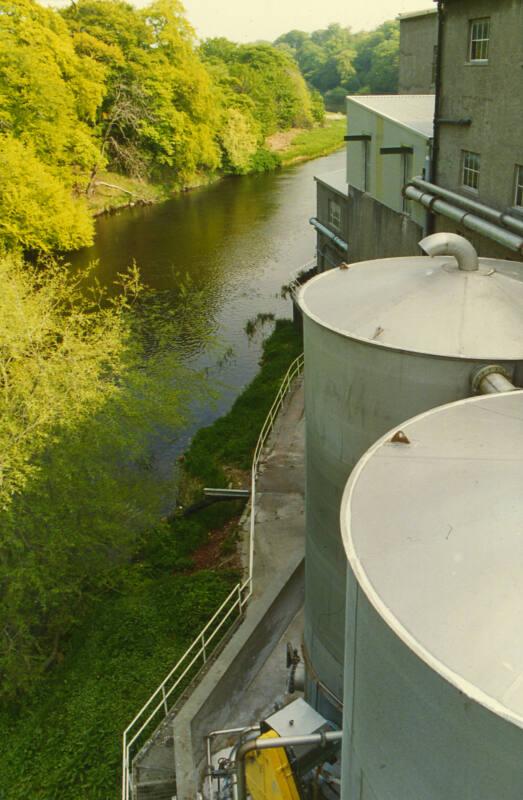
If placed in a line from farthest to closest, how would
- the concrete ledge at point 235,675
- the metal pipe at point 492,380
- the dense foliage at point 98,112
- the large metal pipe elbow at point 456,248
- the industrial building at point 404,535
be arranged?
the dense foliage at point 98,112 < the concrete ledge at point 235,675 < the large metal pipe elbow at point 456,248 < the metal pipe at point 492,380 < the industrial building at point 404,535

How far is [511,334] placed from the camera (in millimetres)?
7465

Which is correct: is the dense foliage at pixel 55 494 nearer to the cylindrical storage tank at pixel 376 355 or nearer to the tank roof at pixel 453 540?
the cylindrical storage tank at pixel 376 355

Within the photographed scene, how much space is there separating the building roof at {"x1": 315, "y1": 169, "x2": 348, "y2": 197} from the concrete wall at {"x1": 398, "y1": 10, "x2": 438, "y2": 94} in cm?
616

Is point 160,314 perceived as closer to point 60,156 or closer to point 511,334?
point 60,156

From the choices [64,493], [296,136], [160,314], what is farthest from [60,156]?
[296,136]

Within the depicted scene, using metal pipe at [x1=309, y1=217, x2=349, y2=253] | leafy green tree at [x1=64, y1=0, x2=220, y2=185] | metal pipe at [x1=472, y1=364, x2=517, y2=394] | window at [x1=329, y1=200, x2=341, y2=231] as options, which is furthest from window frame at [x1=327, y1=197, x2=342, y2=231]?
leafy green tree at [x1=64, y1=0, x2=220, y2=185]

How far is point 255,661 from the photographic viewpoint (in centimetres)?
1306

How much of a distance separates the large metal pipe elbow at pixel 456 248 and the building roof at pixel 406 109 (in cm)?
1180

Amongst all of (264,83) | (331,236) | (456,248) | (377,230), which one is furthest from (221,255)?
(264,83)

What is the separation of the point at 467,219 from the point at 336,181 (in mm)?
15112

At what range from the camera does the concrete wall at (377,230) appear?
2092 cm

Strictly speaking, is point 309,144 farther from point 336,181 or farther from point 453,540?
point 453,540

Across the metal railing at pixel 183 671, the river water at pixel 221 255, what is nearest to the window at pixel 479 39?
the metal railing at pixel 183 671

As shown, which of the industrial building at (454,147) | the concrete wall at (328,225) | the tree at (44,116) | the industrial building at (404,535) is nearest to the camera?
the industrial building at (404,535)
